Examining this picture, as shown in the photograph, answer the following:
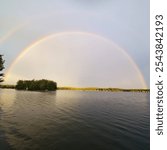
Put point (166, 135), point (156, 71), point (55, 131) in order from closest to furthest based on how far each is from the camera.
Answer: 1. point (166, 135)
2. point (156, 71)
3. point (55, 131)

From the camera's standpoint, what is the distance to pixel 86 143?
25.4 m

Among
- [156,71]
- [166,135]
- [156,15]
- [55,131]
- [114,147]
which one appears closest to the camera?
[166,135]

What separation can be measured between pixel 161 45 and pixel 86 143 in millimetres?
14578

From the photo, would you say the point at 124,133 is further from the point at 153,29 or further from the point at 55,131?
the point at 153,29

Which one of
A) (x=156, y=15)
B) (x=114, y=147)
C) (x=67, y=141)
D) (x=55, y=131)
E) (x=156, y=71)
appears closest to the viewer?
(x=156, y=71)

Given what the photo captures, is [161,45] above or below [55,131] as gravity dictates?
above

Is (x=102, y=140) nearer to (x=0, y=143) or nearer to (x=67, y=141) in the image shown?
(x=67, y=141)

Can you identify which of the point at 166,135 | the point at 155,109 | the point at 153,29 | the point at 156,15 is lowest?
the point at 166,135

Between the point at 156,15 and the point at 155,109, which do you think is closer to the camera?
the point at 155,109

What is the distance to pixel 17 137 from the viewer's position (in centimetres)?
2583

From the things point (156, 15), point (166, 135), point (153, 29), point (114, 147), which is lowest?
point (114, 147)

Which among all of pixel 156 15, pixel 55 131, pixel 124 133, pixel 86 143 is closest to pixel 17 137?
pixel 55 131

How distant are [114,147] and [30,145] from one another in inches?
384

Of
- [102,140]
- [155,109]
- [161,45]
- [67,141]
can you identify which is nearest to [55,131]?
[67,141]
